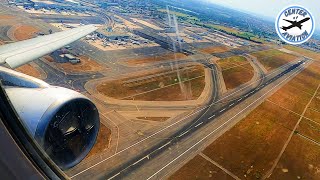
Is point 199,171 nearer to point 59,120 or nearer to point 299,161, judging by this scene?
point 299,161

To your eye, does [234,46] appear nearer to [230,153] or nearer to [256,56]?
[256,56]

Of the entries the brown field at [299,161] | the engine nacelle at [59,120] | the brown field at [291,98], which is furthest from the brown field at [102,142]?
the brown field at [291,98]

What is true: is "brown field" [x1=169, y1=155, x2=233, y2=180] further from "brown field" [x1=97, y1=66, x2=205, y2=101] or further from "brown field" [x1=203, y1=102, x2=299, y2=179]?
"brown field" [x1=97, y1=66, x2=205, y2=101]

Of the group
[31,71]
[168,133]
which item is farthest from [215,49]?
[168,133]

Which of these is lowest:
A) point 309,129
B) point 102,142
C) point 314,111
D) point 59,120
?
point 314,111

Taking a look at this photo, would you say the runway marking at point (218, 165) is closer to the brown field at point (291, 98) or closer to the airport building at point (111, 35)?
the brown field at point (291, 98)

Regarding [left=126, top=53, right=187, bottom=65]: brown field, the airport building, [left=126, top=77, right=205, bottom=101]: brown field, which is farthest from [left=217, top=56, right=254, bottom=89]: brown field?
the airport building

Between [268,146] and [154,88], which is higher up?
[268,146]
